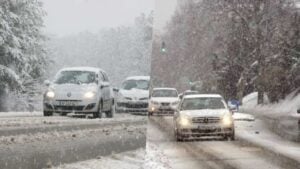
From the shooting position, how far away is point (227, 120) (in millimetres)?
6512

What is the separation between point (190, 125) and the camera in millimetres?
6707

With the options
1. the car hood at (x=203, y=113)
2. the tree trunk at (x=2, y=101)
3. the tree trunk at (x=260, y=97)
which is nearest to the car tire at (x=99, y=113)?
the tree trunk at (x=2, y=101)

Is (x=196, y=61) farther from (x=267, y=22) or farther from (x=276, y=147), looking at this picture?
(x=276, y=147)

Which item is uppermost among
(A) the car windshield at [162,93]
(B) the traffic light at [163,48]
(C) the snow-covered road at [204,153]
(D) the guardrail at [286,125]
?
(B) the traffic light at [163,48]

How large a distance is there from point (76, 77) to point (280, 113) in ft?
13.9

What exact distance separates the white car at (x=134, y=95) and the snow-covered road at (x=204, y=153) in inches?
111

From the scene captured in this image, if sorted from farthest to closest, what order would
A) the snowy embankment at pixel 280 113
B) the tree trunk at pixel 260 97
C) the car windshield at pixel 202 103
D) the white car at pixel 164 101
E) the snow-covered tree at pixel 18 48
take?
the snowy embankment at pixel 280 113, the tree trunk at pixel 260 97, the car windshield at pixel 202 103, the white car at pixel 164 101, the snow-covered tree at pixel 18 48

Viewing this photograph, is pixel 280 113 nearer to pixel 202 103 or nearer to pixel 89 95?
pixel 202 103

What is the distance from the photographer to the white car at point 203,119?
6.31 m

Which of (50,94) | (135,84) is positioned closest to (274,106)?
(135,84)

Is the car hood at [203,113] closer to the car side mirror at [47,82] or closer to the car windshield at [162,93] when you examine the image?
the car windshield at [162,93]

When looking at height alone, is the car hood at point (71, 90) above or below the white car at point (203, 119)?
above

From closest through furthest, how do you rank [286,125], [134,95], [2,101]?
[2,101] < [134,95] < [286,125]

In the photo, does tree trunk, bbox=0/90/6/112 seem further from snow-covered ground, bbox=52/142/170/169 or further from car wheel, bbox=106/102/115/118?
car wheel, bbox=106/102/115/118
